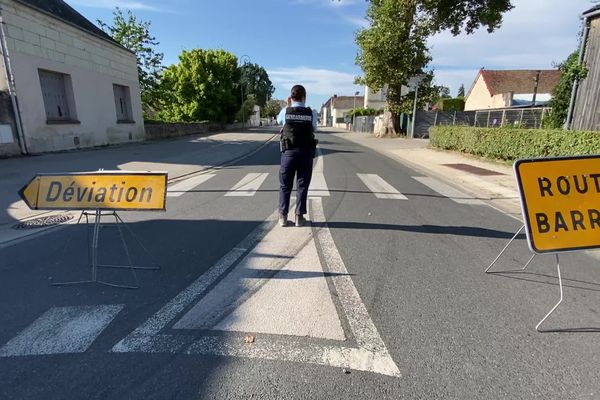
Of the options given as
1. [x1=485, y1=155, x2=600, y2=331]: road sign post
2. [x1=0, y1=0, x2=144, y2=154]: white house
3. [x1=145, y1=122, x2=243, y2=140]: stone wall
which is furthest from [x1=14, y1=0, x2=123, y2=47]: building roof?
[x1=485, y1=155, x2=600, y2=331]: road sign post

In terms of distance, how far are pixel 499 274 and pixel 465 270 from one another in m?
0.35

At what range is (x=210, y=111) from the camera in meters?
40.2

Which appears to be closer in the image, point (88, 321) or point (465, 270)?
point (88, 321)

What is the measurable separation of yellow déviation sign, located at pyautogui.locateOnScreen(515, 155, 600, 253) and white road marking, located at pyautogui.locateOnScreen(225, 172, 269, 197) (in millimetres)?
5471

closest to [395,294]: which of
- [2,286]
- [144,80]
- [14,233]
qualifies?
[2,286]

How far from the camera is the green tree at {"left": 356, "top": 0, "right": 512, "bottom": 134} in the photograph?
23250 millimetres

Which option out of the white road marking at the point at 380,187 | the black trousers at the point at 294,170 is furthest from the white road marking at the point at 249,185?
the white road marking at the point at 380,187

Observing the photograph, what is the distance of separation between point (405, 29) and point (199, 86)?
2414 cm

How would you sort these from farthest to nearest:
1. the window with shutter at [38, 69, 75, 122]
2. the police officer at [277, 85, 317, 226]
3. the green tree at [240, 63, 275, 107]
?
the green tree at [240, 63, 275, 107] → the window with shutter at [38, 69, 75, 122] → the police officer at [277, 85, 317, 226]

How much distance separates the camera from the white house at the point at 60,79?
1239 cm

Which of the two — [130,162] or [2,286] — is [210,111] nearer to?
[130,162]

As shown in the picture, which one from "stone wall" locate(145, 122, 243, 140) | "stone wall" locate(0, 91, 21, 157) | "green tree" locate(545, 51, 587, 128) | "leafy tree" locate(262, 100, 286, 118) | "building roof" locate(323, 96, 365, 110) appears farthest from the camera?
"leafy tree" locate(262, 100, 286, 118)

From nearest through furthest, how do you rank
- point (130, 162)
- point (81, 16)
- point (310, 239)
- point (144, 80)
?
point (310, 239)
point (130, 162)
point (81, 16)
point (144, 80)

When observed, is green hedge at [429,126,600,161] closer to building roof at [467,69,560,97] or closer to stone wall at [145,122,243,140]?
stone wall at [145,122,243,140]
